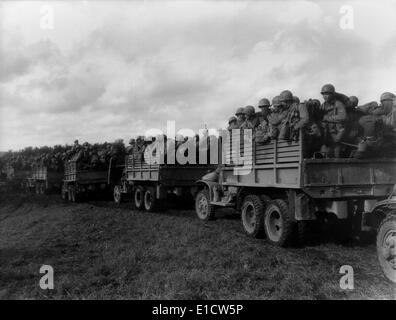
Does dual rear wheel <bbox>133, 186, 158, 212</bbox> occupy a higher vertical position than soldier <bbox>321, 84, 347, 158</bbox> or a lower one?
lower

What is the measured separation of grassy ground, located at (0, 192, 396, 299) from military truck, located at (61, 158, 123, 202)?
26.9ft

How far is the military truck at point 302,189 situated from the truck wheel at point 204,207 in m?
2.12

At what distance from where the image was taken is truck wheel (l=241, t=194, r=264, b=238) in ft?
28.7

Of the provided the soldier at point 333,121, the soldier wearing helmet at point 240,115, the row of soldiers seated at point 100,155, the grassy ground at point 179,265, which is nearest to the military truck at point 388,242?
the grassy ground at point 179,265

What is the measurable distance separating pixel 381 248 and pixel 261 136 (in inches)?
138

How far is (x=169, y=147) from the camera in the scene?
13844 mm

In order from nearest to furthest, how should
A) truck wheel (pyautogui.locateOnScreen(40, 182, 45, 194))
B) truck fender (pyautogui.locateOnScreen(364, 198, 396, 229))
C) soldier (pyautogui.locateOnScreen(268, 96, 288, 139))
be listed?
truck fender (pyautogui.locateOnScreen(364, 198, 396, 229)) → soldier (pyautogui.locateOnScreen(268, 96, 288, 139)) → truck wheel (pyautogui.locateOnScreen(40, 182, 45, 194))

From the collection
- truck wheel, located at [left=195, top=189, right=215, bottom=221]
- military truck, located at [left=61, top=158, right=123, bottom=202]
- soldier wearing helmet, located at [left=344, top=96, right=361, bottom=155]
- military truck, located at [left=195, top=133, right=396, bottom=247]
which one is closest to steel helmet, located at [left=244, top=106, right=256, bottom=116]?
military truck, located at [left=195, top=133, right=396, bottom=247]

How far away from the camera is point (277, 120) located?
8320 mm

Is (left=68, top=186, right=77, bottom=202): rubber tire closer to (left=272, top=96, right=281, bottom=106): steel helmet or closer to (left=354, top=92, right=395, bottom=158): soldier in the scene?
(left=272, top=96, right=281, bottom=106): steel helmet

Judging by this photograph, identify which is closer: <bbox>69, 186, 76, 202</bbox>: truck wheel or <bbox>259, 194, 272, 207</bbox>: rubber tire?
<bbox>259, 194, 272, 207</bbox>: rubber tire

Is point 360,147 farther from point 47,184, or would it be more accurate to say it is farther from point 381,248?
point 47,184

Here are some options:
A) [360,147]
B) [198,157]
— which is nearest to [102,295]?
[360,147]

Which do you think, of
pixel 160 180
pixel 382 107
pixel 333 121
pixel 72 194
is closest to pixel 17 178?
pixel 72 194
